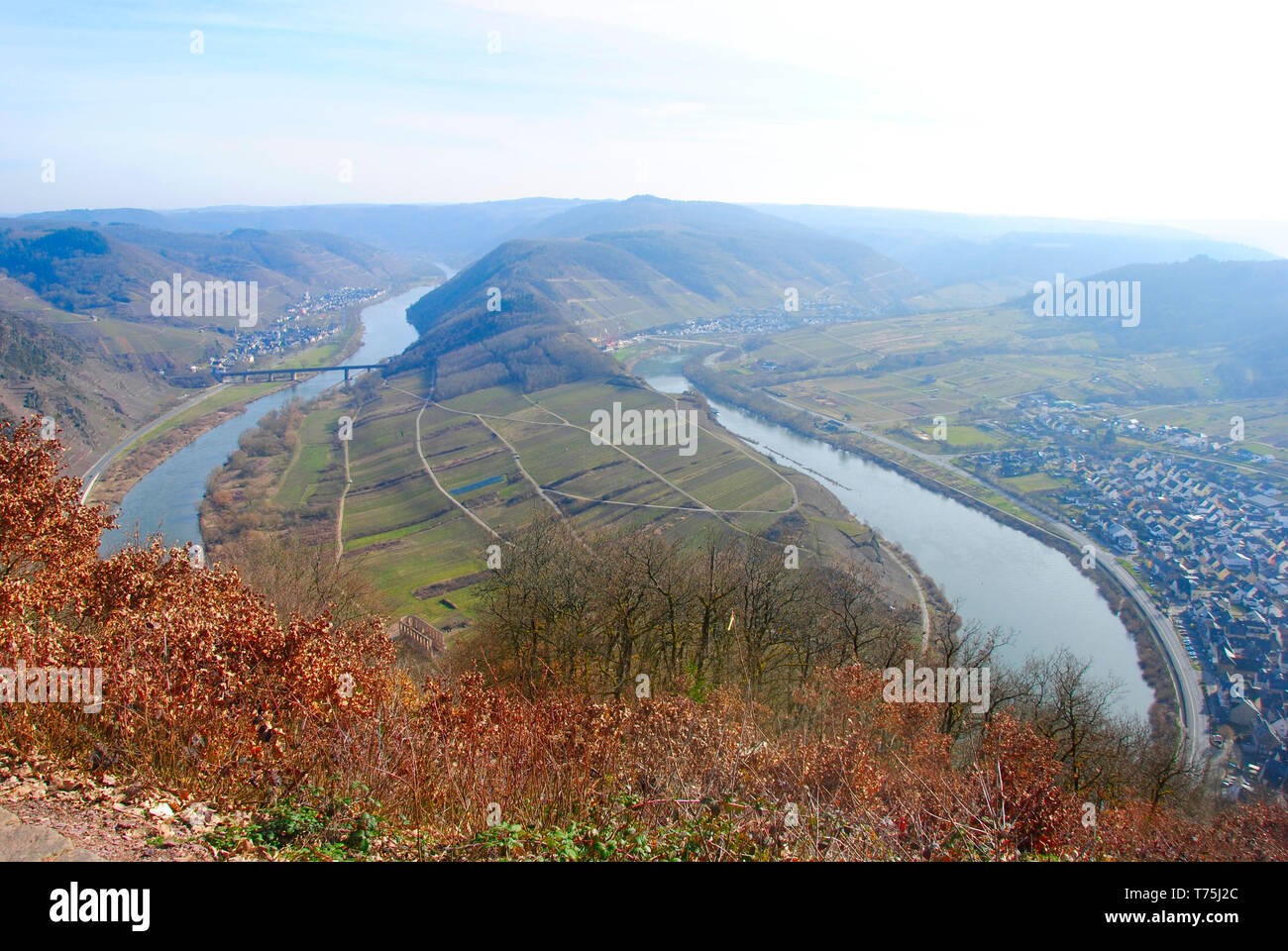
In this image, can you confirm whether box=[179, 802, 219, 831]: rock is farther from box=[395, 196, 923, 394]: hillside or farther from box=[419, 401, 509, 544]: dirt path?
box=[395, 196, 923, 394]: hillside

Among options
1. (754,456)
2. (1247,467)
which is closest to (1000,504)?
(754,456)

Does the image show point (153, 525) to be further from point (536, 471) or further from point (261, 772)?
point (261, 772)

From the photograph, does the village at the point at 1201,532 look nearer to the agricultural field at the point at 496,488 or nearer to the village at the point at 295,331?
the agricultural field at the point at 496,488

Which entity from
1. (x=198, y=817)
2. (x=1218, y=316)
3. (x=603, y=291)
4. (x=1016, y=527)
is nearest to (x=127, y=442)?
(x=198, y=817)

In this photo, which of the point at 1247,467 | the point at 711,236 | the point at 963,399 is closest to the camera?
the point at 1247,467

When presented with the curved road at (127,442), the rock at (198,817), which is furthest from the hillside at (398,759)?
the curved road at (127,442)

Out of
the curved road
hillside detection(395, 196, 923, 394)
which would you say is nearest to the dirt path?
hillside detection(395, 196, 923, 394)
